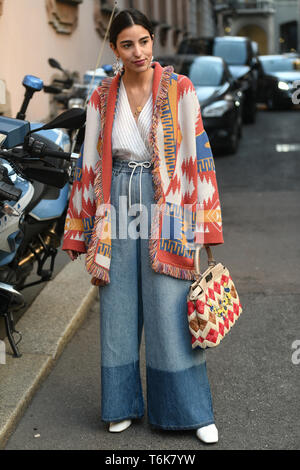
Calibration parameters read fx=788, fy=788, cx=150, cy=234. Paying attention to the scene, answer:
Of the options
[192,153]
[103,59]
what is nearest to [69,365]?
[192,153]

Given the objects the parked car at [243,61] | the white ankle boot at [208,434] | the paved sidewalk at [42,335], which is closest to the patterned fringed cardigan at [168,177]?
the white ankle boot at [208,434]

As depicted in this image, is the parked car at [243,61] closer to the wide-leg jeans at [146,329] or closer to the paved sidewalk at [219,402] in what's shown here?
the paved sidewalk at [219,402]

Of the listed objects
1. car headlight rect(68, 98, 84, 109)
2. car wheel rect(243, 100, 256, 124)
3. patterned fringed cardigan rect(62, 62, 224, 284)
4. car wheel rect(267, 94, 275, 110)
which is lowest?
car wheel rect(267, 94, 275, 110)

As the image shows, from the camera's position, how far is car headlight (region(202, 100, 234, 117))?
12.6m

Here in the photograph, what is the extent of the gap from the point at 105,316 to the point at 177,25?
86.7ft

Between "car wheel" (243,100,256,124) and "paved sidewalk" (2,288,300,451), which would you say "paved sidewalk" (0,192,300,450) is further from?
"car wheel" (243,100,256,124)

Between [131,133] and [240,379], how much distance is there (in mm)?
1553

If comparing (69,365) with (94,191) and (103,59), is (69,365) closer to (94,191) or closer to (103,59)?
(94,191)

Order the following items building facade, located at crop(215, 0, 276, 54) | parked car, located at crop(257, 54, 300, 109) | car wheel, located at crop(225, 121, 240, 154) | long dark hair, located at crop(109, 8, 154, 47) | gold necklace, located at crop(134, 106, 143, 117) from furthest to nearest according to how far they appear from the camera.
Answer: building facade, located at crop(215, 0, 276, 54)
parked car, located at crop(257, 54, 300, 109)
car wheel, located at crop(225, 121, 240, 154)
gold necklace, located at crop(134, 106, 143, 117)
long dark hair, located at crop(109, 8, 154, 47)

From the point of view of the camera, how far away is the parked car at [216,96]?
1264cm

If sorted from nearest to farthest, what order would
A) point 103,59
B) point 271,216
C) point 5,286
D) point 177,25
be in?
1. point 5,286
2. point 271,216
3. point 103,59
4. point 177,25

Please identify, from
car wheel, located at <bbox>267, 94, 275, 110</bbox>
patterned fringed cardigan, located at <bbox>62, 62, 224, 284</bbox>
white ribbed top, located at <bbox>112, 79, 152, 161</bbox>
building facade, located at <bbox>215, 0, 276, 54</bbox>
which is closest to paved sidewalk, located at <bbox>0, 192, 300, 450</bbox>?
patterned fringed cardigan, located at <bbox>62, 62, 224, 284</bbox>

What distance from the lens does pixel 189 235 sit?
341 centimetres

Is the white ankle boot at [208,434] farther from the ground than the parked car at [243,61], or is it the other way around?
the white ankle boot at [208,434]
